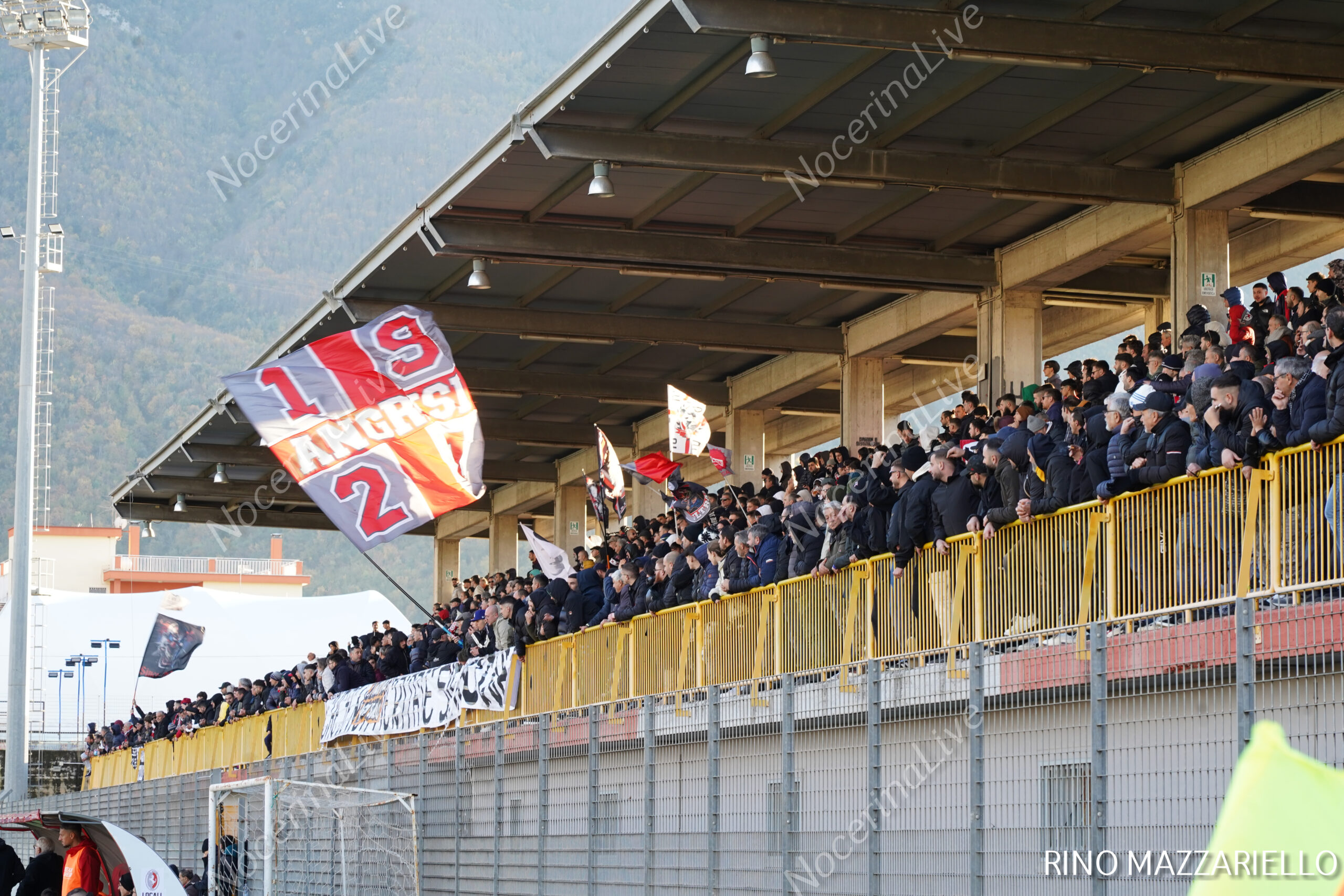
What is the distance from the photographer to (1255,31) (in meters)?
18.5

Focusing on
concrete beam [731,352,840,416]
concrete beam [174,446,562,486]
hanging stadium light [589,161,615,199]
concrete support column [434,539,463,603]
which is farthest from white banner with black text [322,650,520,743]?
concrete support column [434,539,463,603]

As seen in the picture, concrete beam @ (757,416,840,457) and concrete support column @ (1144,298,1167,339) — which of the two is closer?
concrete support column @ (1144,298,1167,339)

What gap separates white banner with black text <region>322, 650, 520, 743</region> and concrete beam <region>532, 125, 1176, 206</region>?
683 cm

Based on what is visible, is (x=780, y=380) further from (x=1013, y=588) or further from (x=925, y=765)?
(x=925, y=765)

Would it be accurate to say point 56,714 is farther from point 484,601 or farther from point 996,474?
point 996,474

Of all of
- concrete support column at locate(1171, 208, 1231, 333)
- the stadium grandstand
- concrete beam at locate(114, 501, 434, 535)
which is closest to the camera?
the stadium grandstand

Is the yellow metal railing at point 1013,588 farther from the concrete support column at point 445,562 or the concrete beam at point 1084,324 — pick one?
the concrete support column at point 445,562

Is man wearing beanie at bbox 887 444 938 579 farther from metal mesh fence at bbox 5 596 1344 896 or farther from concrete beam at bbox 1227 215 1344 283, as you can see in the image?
concrete beam at bbox 1227 215 1344 283

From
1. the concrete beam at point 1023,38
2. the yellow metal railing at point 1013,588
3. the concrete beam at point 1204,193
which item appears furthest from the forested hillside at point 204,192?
the concrete beam at point 1023,38

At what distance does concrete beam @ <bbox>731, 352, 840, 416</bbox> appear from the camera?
33.2 metres

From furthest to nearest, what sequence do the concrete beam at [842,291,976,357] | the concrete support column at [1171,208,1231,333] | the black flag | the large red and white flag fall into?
the black flag
the concrete beam at [842,291,976,357]
the concrete support column at [1171,208,1231,333]
the large red and white flag

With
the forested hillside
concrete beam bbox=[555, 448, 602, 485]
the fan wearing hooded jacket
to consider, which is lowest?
the fan wearing hooded jacket

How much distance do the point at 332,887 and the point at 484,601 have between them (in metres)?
15.1

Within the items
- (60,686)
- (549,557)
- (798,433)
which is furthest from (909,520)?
(60,686)
